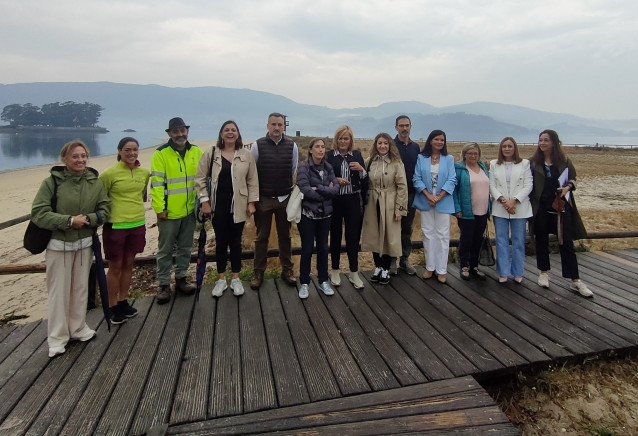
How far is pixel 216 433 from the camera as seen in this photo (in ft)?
7.02

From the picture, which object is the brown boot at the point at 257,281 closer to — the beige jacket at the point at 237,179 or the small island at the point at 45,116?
the beige jacket at the point at 237,179

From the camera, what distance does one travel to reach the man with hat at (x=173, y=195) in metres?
3.62

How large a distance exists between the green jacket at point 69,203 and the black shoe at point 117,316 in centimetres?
85

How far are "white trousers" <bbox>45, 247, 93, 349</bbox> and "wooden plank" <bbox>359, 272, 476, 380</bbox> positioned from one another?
2.80m

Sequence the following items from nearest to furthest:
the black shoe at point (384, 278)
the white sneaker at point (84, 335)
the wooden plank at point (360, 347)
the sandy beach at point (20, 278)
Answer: the wooden plank at point (360, 347) → the white sneaker at point (84, 335) → the black shoe at point (384, 278) → the sandy beach at point (20, 278)

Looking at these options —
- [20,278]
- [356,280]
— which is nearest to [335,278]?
[356,280]

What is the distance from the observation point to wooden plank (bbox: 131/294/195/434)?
2.25 meters

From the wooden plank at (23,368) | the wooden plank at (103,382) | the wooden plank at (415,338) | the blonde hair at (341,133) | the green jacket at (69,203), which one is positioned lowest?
the wooden plank at (23,368)

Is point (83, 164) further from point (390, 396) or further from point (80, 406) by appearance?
point (390, 396)

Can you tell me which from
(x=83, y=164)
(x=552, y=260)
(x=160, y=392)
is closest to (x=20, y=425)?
(x=160, y=392)

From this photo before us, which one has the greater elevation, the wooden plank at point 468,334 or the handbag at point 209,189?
the handbag at point 209,189

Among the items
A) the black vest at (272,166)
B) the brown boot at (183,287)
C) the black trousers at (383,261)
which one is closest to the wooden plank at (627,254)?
the black trousers at (383,261)

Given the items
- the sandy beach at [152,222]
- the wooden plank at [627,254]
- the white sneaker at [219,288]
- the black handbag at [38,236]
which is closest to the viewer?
the black handbag at [38,236]

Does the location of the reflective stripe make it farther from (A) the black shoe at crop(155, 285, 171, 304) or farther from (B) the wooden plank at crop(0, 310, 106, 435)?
(B) the wooden plank at crop(0, 310, 106, 435)
